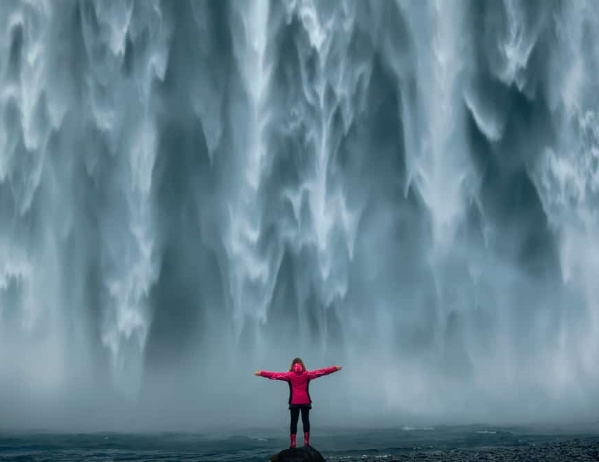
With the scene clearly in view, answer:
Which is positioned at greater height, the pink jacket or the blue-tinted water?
the pink jacket

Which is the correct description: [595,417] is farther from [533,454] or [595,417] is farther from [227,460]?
[227,460]

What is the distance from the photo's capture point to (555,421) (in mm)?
48938

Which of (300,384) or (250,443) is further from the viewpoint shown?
(250,443)

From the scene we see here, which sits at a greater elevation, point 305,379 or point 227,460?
point 305,379

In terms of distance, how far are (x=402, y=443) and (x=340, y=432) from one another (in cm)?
778

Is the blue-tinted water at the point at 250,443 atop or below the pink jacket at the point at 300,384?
below

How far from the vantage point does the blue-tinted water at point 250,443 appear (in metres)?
32.2

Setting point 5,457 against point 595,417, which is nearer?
point 5,457

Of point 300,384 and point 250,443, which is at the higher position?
point 300,384

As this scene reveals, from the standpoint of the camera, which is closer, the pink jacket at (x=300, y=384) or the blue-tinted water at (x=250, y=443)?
the pink jacket at (x=300, y=384)

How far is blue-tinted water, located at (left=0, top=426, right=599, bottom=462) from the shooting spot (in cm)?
3219

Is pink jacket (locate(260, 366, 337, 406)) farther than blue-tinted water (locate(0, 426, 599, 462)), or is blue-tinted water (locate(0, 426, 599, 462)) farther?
blue-tinted water (locate(0, 426, 599, 462))

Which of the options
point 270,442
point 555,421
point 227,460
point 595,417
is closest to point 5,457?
point 227,460

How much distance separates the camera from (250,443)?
125 feet
